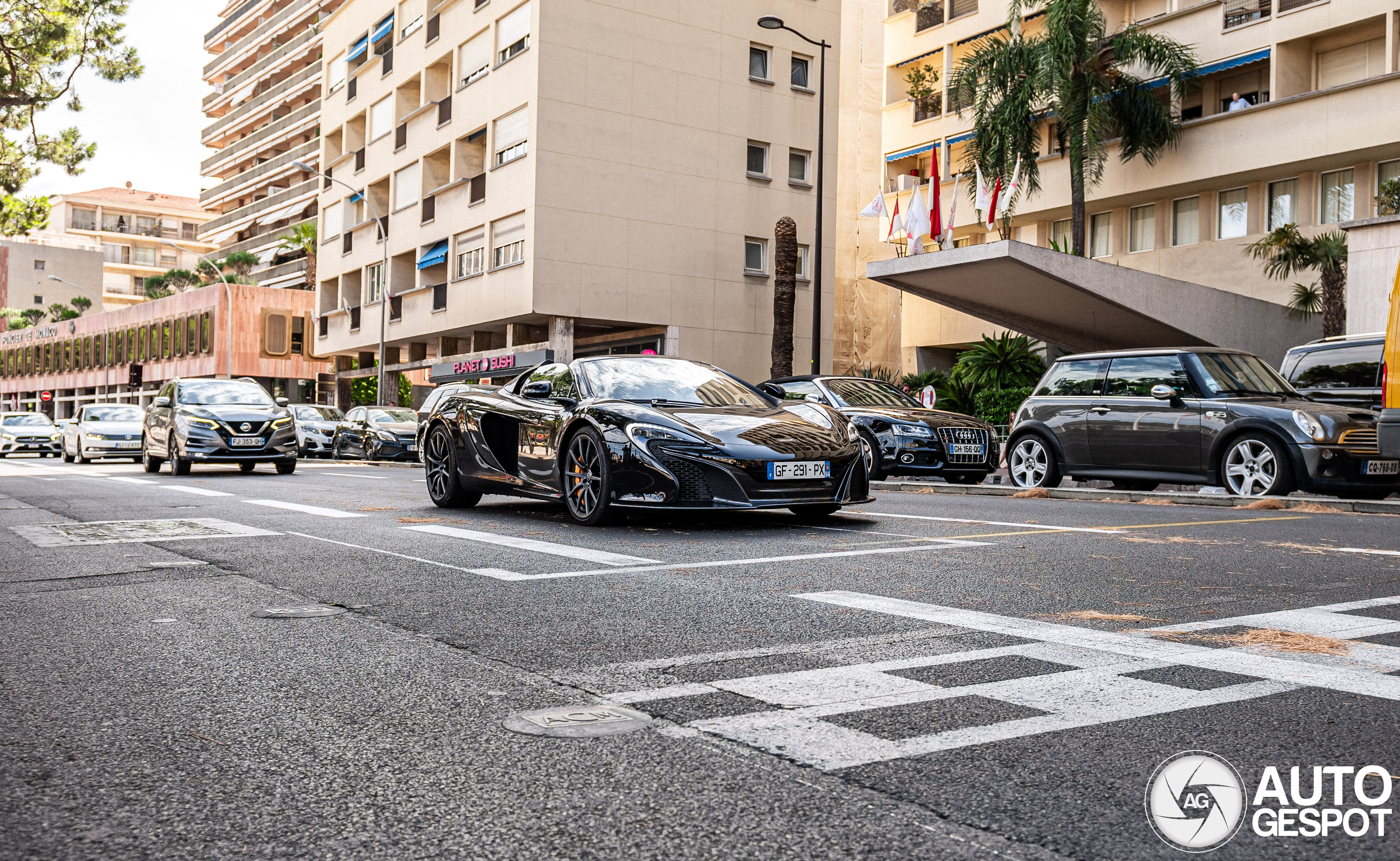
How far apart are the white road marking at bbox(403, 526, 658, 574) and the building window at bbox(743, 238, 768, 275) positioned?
32672 millimetres

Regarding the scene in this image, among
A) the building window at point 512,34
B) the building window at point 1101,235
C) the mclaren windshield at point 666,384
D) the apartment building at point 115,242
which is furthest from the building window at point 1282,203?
the apartment building at point 115,242

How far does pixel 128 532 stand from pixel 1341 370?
39.5 ft

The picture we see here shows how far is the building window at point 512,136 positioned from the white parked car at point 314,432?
1011cm

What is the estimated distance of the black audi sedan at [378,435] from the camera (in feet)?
97.1

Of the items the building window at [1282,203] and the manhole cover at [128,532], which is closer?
the manhole cover at [128,532]

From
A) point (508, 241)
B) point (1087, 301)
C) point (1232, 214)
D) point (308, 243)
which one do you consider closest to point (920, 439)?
point (1087, 301)

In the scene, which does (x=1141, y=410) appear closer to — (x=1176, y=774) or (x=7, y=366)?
(x=1176, y=774)

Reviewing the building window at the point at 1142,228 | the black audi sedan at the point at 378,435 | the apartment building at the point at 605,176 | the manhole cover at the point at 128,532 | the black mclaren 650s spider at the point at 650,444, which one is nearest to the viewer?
the manhole cover at the point at 128,532

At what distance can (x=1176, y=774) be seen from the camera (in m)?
2.79

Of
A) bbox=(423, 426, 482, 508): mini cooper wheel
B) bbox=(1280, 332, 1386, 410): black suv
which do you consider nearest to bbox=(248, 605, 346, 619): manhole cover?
bbox=(423, 426, 482, 508): mini cooper wheel

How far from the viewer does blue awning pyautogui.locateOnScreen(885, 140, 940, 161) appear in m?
39.6

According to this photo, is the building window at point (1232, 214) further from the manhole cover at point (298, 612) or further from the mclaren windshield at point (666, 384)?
the manhole cover at point (298, 612)

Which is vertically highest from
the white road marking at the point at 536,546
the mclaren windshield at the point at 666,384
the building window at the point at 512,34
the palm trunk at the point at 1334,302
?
the building window at the point at 512,34

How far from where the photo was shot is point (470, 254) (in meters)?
41.1
